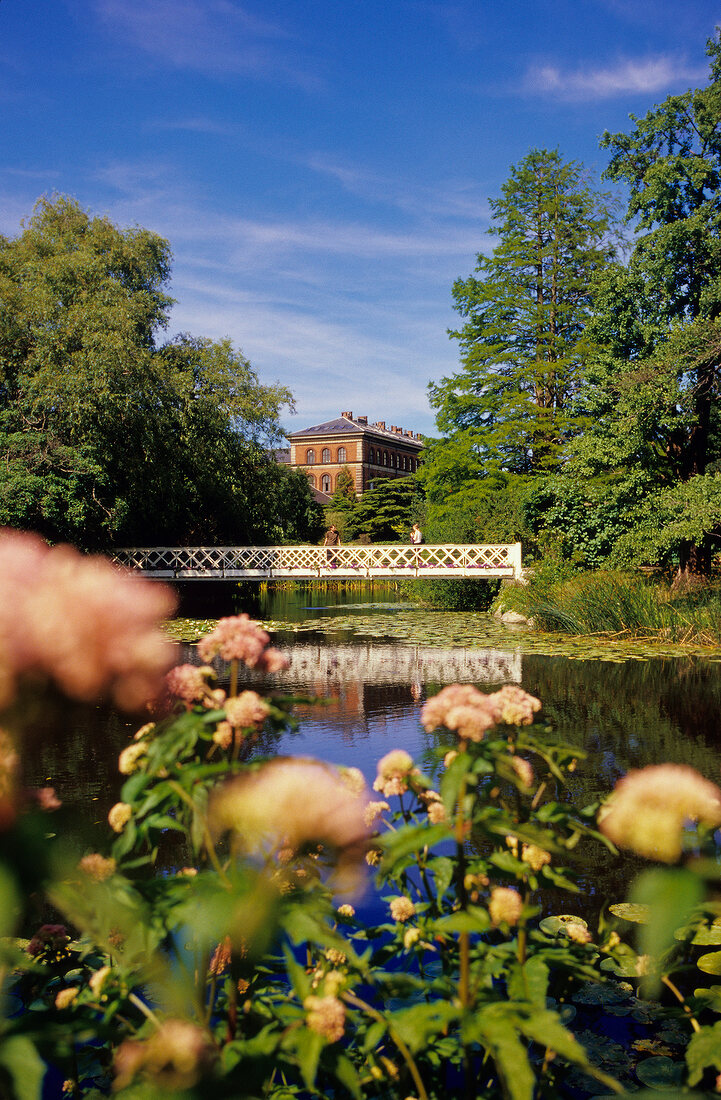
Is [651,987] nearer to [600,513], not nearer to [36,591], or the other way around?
[36,591]

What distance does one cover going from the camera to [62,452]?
18750mm

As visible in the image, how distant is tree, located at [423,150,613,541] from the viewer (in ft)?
73.7

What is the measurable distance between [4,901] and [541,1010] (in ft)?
2.94

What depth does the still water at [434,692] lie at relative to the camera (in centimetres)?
555

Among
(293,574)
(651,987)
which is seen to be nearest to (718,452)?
(293,574)

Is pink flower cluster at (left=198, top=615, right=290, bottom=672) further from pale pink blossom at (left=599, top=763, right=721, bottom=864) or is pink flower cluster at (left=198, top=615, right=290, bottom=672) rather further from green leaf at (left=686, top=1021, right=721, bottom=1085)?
green leaf at (left=686, top=1021, right=721, bottom=1085)

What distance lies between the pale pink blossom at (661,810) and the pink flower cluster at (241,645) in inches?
26.3

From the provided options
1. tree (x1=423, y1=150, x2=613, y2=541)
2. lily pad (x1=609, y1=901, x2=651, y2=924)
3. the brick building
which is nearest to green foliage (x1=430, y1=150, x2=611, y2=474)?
tree (x1=423, y1=150, x2=613, y2=541)

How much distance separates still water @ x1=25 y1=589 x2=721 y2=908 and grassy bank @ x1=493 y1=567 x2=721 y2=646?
0.94 m

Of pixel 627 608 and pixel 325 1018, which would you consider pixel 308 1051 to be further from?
pixel 627 608

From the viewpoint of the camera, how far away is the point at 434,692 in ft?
30.1

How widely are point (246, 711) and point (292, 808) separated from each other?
260mm

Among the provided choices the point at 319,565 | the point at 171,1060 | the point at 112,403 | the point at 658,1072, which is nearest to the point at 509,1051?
the point at 171,1060

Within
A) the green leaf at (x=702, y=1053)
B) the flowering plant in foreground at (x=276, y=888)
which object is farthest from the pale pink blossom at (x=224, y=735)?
the green leaf at (x=702, y=1053)
